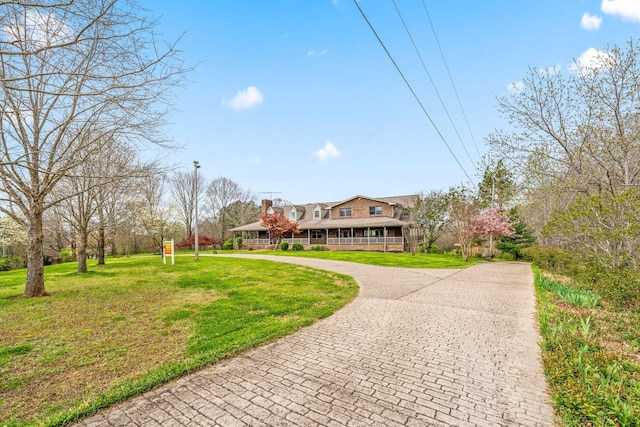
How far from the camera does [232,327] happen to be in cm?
529

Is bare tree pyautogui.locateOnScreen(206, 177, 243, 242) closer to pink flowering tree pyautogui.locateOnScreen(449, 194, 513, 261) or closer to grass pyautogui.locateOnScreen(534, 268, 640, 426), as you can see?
pink flowering tree pyautogui.locateOnScreen(449, 194, 513, 261)

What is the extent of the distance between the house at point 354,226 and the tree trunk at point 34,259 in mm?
24027

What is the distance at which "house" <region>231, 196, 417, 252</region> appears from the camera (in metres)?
29.2

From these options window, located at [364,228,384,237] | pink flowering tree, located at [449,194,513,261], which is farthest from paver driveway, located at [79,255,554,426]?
window, located at [364,228,384,237]

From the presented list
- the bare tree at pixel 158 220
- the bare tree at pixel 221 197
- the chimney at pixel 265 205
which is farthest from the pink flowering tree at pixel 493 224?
the bare tree at pixel 221 197

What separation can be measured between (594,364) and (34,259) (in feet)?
40.8

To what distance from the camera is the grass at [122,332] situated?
3.14 metres

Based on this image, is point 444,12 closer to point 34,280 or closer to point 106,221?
point 34,280

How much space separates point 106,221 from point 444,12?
1653 centimetres

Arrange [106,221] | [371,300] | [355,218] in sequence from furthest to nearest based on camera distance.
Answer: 1. [355,218]
2. [106,221]
3. [371,300]

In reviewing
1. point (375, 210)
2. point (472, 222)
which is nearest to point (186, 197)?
point (375, 210)

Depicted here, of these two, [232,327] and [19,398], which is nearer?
[19,398]

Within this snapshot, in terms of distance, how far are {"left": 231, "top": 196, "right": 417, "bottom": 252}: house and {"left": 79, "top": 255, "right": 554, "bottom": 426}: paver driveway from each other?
2293cm

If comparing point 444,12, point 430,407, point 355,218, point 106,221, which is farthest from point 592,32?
point 355,218
